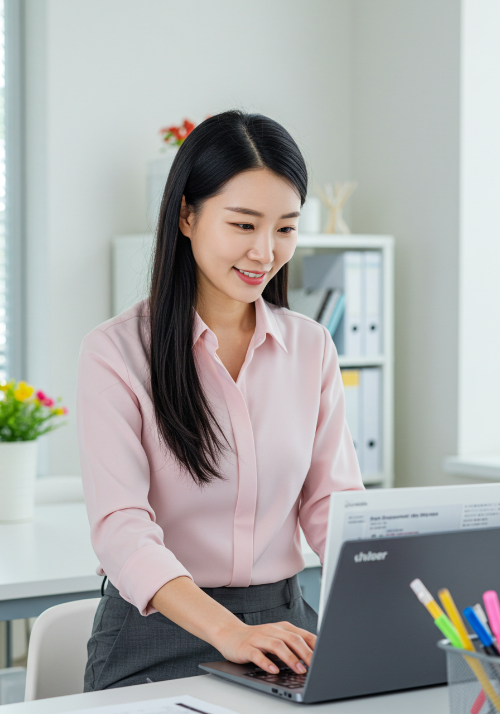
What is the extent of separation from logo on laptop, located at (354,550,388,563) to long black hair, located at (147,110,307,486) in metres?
0.47

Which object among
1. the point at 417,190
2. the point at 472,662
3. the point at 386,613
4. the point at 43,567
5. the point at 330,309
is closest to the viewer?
the point at 472,662

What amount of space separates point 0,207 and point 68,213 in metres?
0.30

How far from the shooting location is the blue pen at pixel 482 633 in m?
0.77

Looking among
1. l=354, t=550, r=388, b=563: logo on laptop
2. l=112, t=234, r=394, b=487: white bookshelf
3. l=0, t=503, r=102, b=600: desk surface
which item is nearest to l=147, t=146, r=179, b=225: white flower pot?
l=112, t=234, r=394, b=487: white bookshelf

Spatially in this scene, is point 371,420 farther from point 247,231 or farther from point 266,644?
point 266,644

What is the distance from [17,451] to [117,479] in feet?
3.92

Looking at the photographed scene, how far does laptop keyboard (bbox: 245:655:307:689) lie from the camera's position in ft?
3.03

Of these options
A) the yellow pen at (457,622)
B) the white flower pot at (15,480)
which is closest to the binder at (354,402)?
the white flower pot at (15,480)

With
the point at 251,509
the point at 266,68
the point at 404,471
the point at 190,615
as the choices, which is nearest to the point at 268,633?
the point at 190,615

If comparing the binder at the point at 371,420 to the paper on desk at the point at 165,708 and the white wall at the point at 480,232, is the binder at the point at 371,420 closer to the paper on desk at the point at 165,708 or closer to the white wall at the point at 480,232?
the white wall at the point at 480,232

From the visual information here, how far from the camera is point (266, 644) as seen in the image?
0.96 meters

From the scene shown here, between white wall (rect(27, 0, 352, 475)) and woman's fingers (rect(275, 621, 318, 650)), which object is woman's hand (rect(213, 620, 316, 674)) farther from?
white wall (rect(27, 0, 352, 475))

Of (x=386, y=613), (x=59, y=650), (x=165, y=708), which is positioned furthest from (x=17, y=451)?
(x=386, y=613)

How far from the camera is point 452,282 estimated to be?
9.86 feet
